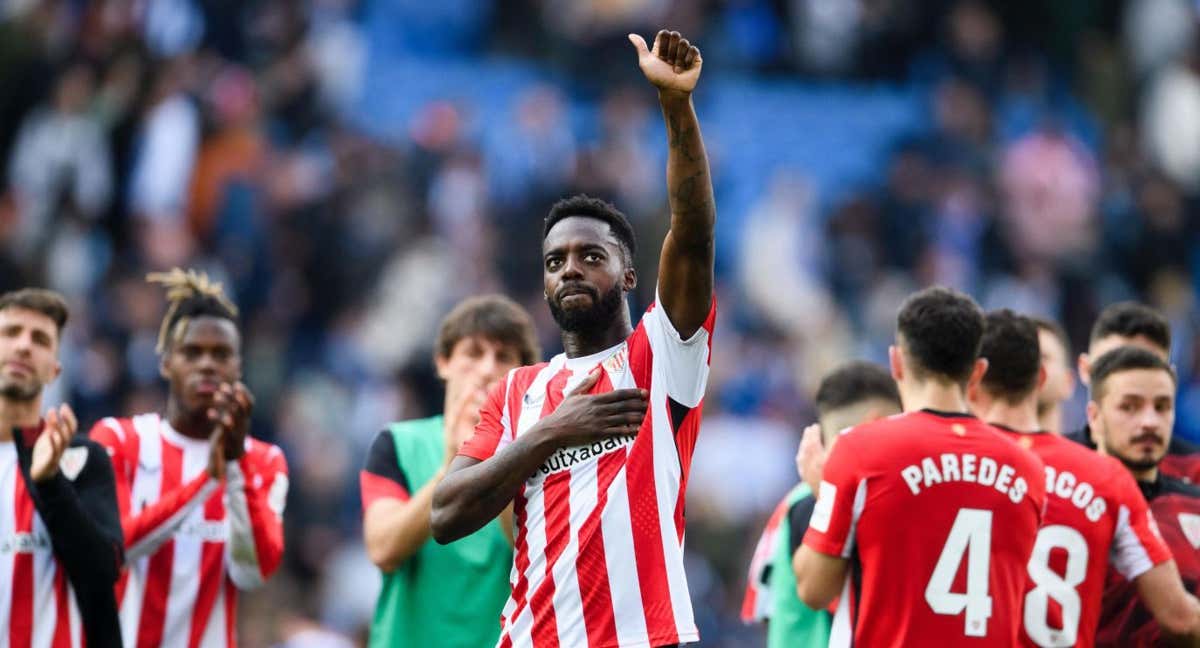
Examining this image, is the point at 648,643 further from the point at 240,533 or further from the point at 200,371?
the point at 200,371

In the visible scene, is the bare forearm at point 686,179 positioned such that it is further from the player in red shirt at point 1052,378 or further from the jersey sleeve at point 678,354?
the player in red shirt at point 1052,378

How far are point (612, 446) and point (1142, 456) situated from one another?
2.77 meters

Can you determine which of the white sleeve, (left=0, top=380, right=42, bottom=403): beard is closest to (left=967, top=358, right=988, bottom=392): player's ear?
the white sleeve

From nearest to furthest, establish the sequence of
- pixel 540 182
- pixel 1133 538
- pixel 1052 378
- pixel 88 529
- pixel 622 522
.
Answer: pixel 622 522
pixel 1133 538
pixel 88 529
pixel 1052 378
pixel 540 182

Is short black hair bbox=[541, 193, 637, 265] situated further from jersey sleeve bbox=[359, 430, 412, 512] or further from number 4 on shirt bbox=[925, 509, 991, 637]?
jersey sleeve bbox=[359, 430, 412, 512]

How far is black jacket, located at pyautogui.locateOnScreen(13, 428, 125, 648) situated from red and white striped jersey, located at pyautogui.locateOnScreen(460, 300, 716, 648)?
6.96ft

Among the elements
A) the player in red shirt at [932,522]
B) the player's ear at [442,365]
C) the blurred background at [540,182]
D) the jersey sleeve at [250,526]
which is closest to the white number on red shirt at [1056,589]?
the player in red shirt at [932,522]

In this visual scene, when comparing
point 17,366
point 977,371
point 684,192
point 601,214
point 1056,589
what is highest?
point 17,366

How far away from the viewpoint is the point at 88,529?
258 inches

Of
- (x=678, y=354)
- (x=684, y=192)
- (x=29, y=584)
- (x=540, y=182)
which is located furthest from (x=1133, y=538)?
(x=540, y=182)

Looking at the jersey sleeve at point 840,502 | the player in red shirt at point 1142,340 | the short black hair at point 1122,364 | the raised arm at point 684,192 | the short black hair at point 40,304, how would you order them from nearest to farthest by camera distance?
1. the raised arm at point 684,192
2. the jersey sleeve at point 840,502
3. the short black hair at point 1122,364
4. the short black hair at point 40,304
5. the player in red shirt at point 1142,340

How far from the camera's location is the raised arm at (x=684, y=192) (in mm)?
4984

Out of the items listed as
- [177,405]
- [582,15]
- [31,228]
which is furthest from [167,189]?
[177,405]

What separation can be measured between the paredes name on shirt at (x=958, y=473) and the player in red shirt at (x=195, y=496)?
9.58ft
